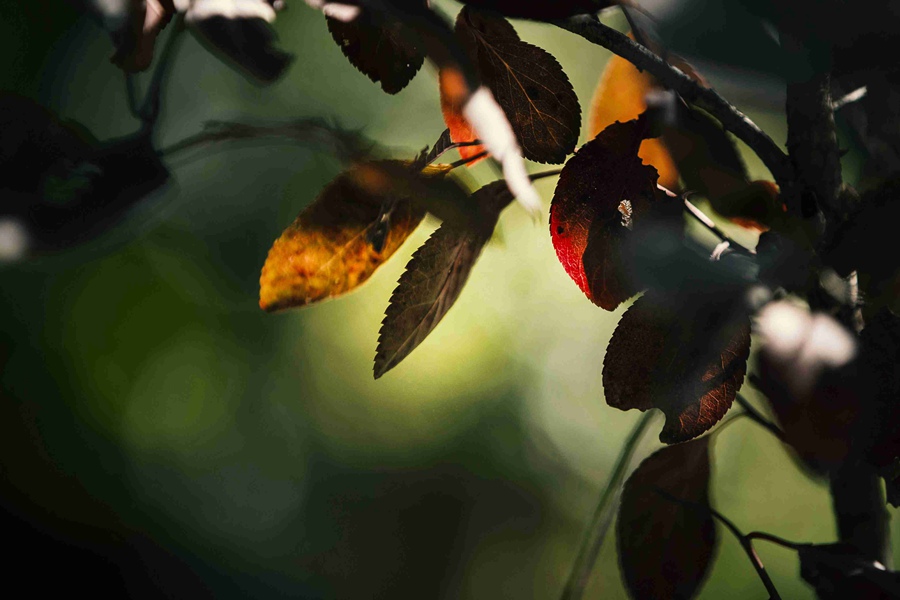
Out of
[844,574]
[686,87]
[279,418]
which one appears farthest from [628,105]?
[279,418]

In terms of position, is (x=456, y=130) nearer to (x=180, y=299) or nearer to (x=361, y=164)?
(x=361, y=164)

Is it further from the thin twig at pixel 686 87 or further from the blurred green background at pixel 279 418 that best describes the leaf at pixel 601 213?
the blurred green background at pixel 279 418

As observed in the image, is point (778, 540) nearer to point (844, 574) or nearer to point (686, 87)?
point (844, 574)

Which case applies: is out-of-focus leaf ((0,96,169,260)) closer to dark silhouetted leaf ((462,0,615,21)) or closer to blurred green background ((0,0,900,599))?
dark silhouetted leaf ((462,0,615,21))

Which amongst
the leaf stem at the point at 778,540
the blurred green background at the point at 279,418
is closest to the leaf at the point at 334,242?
the leaf stem at the point at 778,540

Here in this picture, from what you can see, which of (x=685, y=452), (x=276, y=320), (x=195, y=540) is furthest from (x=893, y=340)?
(x=195, y=540)
